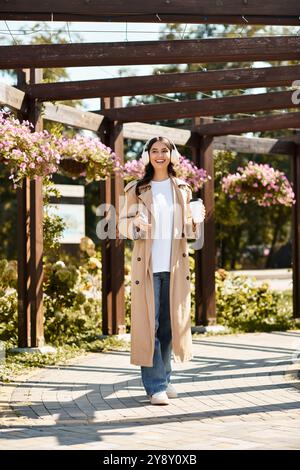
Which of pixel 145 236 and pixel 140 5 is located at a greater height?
pixel 140 5

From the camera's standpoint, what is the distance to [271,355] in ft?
29.6

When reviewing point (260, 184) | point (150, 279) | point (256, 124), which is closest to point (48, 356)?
point (150, 279)

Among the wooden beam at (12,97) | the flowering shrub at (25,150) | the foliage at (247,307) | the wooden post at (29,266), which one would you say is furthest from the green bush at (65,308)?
the flowering shrub at (25,150)

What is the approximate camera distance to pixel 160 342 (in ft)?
20.5

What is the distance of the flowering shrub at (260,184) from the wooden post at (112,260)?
2.02m

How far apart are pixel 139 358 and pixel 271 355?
324cm

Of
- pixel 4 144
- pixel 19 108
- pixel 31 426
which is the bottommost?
pixel 31 426

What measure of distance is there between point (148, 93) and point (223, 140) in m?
4.01

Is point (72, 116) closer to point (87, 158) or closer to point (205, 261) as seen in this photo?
point (87, 158)

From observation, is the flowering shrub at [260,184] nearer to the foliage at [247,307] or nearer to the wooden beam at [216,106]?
the foliage at [247,307]

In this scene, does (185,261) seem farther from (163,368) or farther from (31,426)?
(31,426)

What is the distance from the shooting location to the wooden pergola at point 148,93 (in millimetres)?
6402
